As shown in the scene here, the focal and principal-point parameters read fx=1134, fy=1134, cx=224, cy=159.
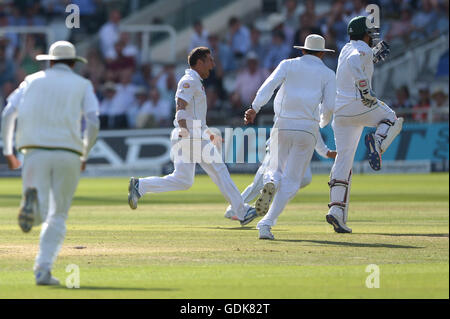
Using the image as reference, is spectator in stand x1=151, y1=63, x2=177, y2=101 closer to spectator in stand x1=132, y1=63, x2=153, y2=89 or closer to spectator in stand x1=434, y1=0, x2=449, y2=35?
spectator in stand x1=132, y1=63, x2=153, y2=89

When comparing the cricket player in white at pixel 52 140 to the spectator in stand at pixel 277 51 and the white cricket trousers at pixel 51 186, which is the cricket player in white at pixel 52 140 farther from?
the spectator in stand at pixel 277 51

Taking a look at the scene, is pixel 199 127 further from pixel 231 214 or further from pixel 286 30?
pixel 286 30

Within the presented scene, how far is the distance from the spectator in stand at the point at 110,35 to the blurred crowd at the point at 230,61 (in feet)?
0.09

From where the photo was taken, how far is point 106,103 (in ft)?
100

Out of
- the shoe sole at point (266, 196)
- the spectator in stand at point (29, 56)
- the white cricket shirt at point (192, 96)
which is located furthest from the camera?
the spectator in stand at point (29, 56)

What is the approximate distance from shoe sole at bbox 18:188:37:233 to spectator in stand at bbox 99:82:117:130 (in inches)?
843

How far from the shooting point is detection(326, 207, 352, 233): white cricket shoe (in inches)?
534

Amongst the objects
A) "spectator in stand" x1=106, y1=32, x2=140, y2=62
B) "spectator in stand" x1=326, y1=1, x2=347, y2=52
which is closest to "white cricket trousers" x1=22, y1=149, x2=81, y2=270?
"spectator in stand" x1=326, y1=1, x2=347, y2=52

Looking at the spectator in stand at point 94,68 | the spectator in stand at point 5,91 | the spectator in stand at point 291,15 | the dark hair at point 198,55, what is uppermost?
the spectator in stand at point 291,15

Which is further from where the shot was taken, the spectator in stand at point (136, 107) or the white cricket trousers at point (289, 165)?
the spectator in stand at point (136, 107)

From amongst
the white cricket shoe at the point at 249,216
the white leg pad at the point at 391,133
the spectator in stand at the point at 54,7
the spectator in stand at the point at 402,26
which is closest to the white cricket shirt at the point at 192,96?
the white cricket shoe at the point at 249,216

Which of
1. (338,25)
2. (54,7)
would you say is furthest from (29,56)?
(338,25)

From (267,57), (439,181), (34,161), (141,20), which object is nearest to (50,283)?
(34,161)

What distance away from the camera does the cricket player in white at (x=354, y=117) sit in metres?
13.4
